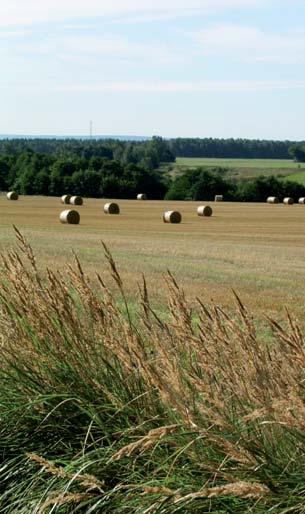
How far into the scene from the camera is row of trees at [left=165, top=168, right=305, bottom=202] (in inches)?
2884

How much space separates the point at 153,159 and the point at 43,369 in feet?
420

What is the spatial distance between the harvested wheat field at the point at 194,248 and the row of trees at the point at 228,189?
26202mm

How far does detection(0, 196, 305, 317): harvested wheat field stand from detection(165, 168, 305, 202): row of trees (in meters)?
26.2

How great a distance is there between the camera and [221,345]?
11.4 ft

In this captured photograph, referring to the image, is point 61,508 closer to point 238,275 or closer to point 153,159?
point 238,275

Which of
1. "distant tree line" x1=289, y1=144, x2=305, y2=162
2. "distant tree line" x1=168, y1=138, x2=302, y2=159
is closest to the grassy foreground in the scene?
"distant tree line" x1=289, y1=144, x2=305, y2=162

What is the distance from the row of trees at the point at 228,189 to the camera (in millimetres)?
73250

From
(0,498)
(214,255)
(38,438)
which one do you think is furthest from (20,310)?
(214,255)

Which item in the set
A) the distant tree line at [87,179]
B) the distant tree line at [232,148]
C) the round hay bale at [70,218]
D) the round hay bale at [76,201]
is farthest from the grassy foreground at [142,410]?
the distant tree line at [232,148]

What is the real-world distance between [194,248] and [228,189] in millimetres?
52568

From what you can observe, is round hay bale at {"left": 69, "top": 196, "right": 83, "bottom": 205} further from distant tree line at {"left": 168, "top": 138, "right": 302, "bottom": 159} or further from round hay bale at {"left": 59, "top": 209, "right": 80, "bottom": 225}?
distant tree line at {"left": 168, "top": 138, "right": 302, "bottom": 159}

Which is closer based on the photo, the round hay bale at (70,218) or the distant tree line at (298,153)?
the round hay bale at (70,218)

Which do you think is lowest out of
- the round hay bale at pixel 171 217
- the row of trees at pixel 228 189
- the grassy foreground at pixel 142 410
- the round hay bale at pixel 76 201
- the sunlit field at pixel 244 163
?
the sunlit field at pixel 244 163

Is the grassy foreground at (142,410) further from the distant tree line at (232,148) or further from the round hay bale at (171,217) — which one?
the distant tree line at (232,148)
